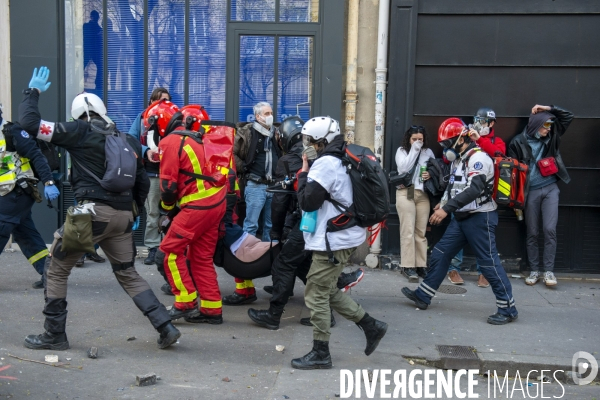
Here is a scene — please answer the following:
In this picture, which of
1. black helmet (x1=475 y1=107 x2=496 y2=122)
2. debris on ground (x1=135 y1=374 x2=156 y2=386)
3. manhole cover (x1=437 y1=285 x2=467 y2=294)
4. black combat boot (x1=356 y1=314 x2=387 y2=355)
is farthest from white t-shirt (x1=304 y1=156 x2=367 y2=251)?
black helmet (x1=475 y1=107 x2=496 y2=122)

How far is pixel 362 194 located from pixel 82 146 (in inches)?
84.5

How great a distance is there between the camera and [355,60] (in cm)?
870

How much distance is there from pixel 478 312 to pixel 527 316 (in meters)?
0.46

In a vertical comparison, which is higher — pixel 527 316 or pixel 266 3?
pixel 266 3

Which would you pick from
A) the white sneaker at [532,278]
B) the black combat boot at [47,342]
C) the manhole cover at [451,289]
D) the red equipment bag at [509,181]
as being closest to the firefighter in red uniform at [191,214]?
the black combat boot at [47,342]

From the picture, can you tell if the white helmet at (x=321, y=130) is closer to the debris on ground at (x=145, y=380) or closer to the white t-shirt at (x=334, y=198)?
the white t-shirt at (x=334, y=198)

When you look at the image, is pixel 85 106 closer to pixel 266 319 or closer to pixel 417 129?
pixel 266 319

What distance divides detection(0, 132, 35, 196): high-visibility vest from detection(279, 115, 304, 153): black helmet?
2.51 metres

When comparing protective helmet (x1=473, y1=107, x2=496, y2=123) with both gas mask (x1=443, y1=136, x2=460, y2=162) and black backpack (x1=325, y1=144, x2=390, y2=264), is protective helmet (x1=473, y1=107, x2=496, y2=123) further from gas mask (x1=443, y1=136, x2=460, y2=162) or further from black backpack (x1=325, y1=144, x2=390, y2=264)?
black backpack (x1=325, y1=144, x2=390, y2=264)

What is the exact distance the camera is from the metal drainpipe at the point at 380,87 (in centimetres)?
849

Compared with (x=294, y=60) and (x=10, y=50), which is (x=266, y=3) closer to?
(x=294, y=60)

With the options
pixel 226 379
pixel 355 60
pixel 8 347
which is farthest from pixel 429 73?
pixel 8 347

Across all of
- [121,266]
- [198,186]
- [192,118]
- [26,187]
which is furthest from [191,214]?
[26,187]

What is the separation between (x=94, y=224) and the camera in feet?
18.1
